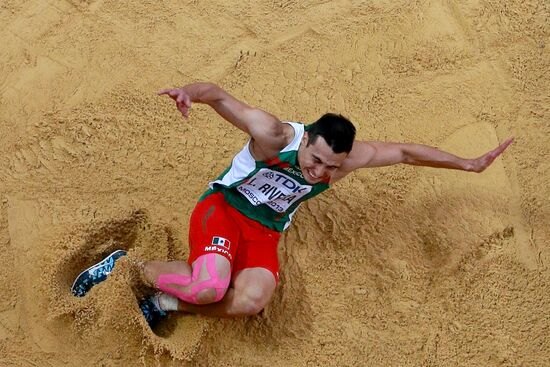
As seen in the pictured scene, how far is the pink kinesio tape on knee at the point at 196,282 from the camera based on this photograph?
3.74 m

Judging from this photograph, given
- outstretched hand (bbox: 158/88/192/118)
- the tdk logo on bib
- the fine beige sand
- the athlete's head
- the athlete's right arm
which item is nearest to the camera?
outstretched hand (bbox: 158/88/192/118)

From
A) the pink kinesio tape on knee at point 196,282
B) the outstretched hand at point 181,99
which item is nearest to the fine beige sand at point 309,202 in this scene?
the pink kinesio tape on knee at point 196,282

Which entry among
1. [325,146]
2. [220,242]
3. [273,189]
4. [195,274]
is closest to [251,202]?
[273,189]

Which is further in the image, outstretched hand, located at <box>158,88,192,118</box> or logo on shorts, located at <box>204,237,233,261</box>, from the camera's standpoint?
logo on shorts, located at <box>204,237,233,261</box>

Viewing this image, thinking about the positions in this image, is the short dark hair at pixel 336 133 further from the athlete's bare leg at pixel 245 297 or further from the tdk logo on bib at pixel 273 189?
the athlete's bare leg at pixel 245 297

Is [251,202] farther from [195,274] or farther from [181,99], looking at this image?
[181,99]

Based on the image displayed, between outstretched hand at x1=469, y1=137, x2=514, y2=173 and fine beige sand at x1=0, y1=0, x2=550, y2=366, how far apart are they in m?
0.64

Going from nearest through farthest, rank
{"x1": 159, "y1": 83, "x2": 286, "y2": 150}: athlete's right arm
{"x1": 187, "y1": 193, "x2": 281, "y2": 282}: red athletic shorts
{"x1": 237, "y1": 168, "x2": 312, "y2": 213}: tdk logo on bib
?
1. {"x1": 159, "y1": 83, "x2": 286, "y2": 150}: athlete's right arm
2. {"x1": 237, "y1": 168, "x2": 312, "y2": 213}: tdk logo on bib
3. {"x1": 187, "y1": 193, "x2": 281, "y2": 282}: red athletic shorts

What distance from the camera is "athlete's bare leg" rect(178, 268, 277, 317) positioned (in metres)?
3.81

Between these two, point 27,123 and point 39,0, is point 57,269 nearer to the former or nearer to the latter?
point 27,123

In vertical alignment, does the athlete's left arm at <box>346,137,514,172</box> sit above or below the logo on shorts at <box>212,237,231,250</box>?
above

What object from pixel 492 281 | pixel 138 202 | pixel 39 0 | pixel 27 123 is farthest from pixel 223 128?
pixel 492 281

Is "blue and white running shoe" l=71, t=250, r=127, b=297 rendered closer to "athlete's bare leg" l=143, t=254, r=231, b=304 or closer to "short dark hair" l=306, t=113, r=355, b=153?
"athlete's bare leg" l=143, t=254, r=231, b=304

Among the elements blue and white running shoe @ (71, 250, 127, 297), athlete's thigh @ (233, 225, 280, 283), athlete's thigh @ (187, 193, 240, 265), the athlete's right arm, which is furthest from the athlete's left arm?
blue and white running shoe @ (71, 250, 127, 297)
